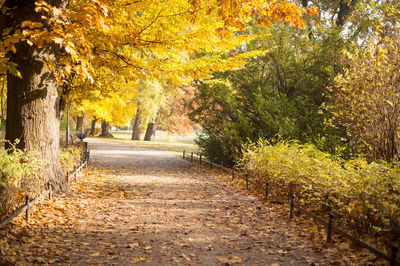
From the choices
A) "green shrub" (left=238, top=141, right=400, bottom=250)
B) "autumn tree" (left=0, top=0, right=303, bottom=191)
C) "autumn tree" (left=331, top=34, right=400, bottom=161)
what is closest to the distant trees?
"autumn tree" (left=331, top=34, right=400, bottom=161)

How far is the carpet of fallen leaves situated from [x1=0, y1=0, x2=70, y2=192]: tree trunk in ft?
4.81

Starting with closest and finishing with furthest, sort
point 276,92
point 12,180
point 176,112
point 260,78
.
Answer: point 12,180 < point 276,92 < point 260,78 < point 176,112

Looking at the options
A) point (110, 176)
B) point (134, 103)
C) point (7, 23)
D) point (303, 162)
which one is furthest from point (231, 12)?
point (134, 103)

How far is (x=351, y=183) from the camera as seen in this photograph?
615 cm

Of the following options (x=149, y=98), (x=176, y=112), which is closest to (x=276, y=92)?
(x=149, y=98)

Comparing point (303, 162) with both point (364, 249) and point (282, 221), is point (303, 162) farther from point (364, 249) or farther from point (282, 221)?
point (364, 249)

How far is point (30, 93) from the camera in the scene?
24.0ft

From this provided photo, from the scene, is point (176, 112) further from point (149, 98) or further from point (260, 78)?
point (260, 78)

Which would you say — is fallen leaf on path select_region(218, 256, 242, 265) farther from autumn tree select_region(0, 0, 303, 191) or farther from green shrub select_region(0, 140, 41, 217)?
autumn tree select_region(0, 0, 303, 191)

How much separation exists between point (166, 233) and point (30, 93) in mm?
4328

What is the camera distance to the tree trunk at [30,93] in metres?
7.25

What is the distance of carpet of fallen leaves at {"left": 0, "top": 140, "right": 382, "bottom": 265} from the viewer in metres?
4.80

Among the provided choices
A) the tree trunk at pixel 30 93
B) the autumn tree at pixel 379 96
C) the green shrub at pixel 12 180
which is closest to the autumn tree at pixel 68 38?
the tree trunk at pixel 30 93

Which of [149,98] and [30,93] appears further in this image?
Result: [149,98]
